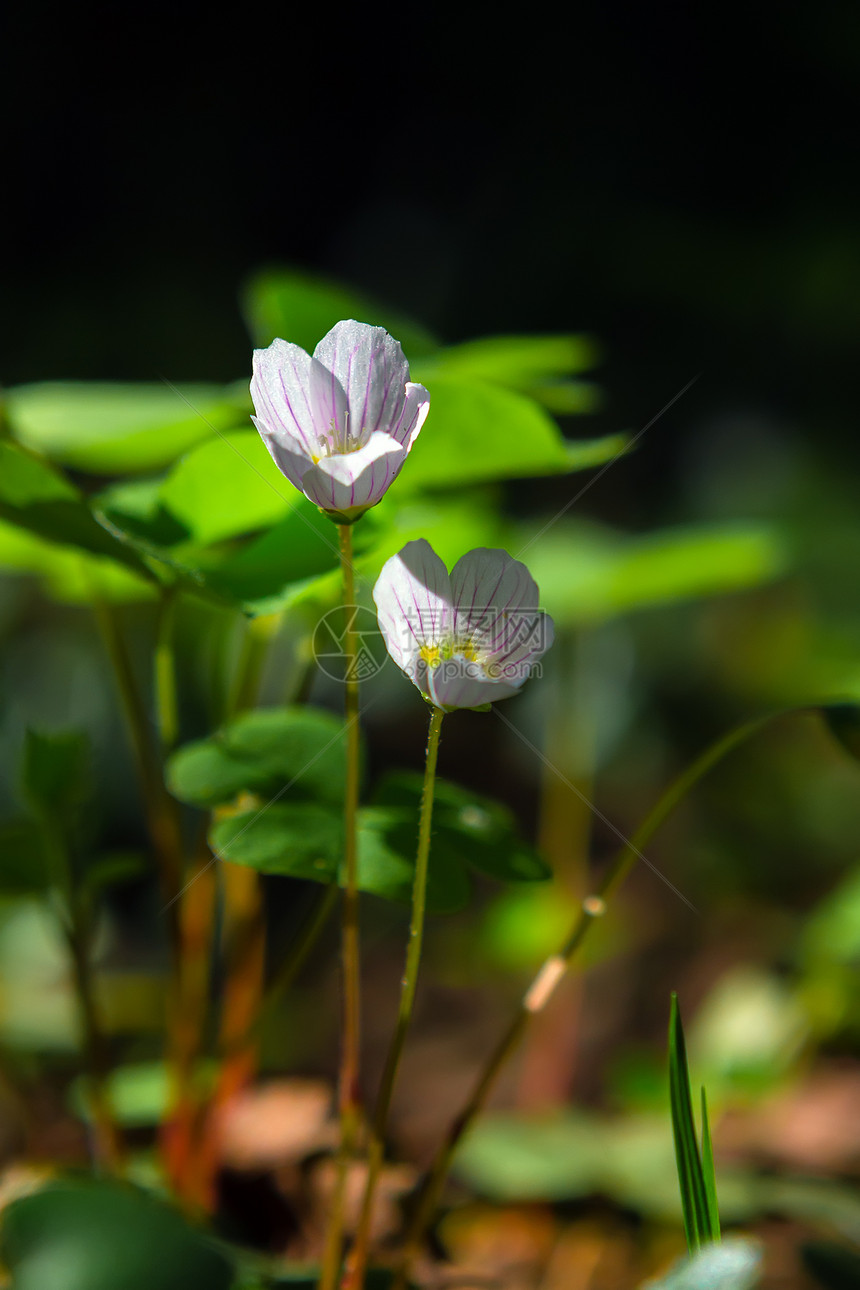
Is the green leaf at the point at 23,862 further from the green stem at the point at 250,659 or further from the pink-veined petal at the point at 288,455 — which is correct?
the pink-veined petal at the point at 288,455

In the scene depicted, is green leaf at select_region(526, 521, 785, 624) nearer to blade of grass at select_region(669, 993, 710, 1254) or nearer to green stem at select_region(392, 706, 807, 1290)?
green stem at select_region(392, 706, 807, 1290)

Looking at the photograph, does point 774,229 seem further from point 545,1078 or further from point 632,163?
point 545,1078

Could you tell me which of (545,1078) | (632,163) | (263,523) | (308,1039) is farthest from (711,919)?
(632,163)

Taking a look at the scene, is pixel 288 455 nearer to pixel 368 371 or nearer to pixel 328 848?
pixel 368 371

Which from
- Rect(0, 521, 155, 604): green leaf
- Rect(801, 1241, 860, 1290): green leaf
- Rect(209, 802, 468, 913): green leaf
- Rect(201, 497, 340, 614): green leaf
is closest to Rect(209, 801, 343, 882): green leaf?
Rect(209, 802, 468, 913): green leaf

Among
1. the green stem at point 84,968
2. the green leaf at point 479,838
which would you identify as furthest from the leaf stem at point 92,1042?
the green leaf at point 479,838

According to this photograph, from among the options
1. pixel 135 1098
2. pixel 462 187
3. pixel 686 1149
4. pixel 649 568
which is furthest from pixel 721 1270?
pixel 462 187

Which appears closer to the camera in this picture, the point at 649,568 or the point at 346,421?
the point at 346,421
